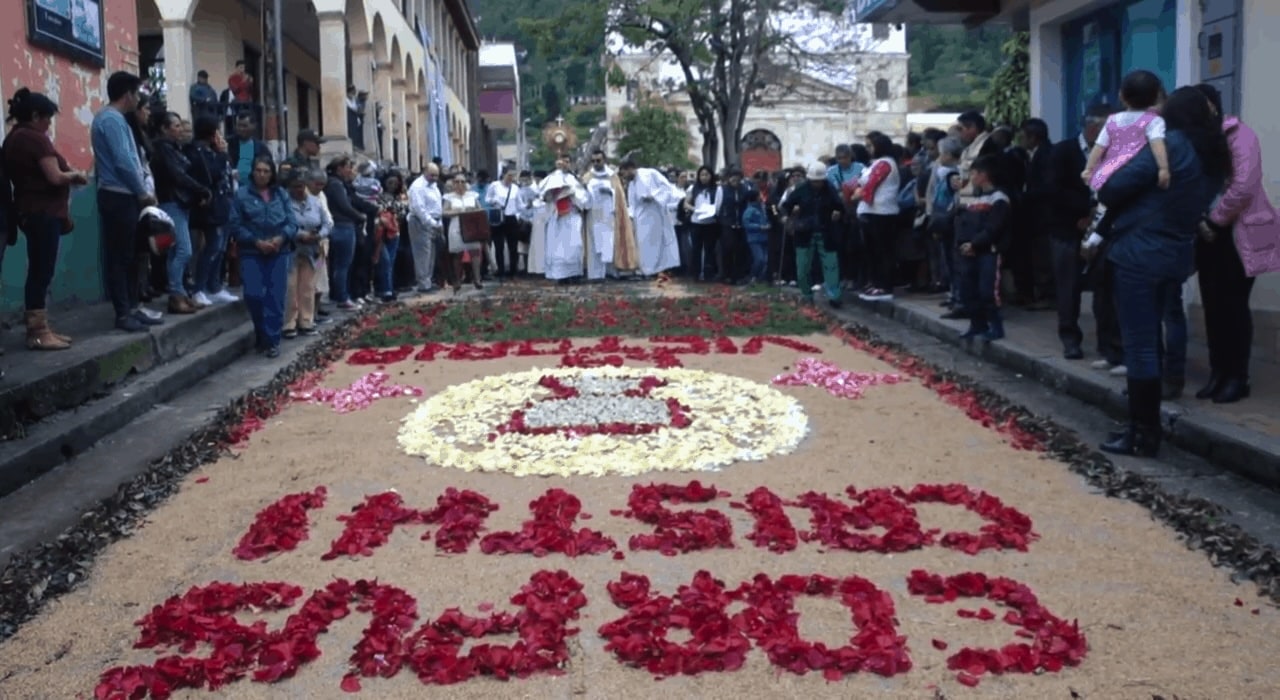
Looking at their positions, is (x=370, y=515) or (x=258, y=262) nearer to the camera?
(x=370, y=515)

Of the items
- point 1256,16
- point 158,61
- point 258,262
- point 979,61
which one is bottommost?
point 258,262

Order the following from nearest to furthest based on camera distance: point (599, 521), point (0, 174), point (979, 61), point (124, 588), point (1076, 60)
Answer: point (124, 588), point (599, 521), point (0, 174), point (1076, 60), point (979, 61)

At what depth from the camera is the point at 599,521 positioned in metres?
5.68

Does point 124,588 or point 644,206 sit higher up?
point 644,206

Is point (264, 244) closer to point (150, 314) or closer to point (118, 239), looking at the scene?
point (150, 314)

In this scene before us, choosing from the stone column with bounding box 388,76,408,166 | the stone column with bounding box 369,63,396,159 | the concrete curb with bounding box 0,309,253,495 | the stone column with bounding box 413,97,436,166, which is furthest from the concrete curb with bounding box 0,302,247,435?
the stone column with bounding box 413,97,436,166

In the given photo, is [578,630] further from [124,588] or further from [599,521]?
[124,588]

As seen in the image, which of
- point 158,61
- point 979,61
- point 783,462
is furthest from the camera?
point 979,61

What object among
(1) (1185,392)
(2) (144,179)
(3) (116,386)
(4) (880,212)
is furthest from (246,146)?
(1) (1185,392)

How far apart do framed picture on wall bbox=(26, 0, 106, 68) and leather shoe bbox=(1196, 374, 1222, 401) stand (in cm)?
935

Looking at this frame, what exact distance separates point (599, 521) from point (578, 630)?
1418 mm

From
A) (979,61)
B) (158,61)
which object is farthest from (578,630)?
(979,61)

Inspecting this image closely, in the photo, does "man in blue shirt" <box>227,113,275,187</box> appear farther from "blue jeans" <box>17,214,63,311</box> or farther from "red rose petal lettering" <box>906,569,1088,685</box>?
"red rose petal lettering" <box>906,569,1088,685</box>

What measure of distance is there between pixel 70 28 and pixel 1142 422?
375 inches
